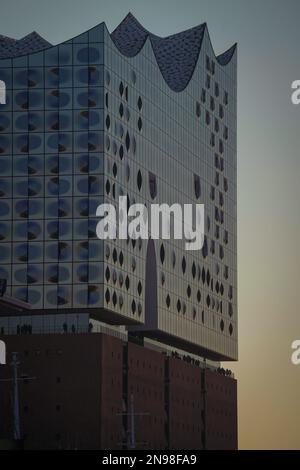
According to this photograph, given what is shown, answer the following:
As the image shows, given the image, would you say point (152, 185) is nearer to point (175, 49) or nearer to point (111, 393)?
point (175, 49)

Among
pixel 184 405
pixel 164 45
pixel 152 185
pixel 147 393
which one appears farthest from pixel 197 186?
pixel 147 393

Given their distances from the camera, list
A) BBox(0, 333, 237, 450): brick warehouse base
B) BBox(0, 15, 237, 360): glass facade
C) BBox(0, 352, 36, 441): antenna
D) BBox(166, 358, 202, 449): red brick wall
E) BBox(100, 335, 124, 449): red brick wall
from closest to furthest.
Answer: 1. BBox(0, 352, 36, 441): antenna
2. BBox(0, 333, 237, 450): brick warehouse base
3. BBox(100, 335, 124, 449): red brick wall
4. BBox(0, 15, 237, 360): glass facade
5. BBox(166, 358, 202, 449): red brick wall

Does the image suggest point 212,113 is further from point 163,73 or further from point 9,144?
point 9,144

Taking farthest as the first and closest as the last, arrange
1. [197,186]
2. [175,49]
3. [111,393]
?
[175,49] < [197,186] < [111,393]

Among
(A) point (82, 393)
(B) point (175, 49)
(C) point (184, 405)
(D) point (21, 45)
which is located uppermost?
(B) point (175, 49)

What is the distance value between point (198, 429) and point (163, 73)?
2971cm

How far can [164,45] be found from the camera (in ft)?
473

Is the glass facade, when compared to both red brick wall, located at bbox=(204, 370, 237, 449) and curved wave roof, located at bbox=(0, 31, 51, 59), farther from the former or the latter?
red brick wall, located at bbox=(204, 370, 237, 449)

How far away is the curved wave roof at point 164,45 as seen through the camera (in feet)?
443

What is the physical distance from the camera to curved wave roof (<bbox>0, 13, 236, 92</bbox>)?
13500 centimetres

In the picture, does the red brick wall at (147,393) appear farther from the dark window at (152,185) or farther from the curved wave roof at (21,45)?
the curved wave roof at (21,45)

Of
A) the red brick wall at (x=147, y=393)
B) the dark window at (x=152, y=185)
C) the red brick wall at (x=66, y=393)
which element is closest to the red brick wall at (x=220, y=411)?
the red brick wall at (x=147, y=393)

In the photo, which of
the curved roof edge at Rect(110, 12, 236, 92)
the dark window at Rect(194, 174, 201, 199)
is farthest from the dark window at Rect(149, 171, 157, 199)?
the dark window at Rect(194, 174, 201, 199)

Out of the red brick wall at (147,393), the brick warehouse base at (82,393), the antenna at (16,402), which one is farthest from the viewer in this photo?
the red brick wall at (147,393)
